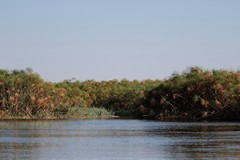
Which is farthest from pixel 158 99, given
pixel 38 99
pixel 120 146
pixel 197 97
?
pixel 120 146

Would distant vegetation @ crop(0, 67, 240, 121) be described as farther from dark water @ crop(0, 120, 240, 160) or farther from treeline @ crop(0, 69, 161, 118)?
dark water @ crop(0, 120, 240, 160)

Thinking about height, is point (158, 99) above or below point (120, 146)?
above

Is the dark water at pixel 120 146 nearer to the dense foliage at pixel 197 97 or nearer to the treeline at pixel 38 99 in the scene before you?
the dense foliage at pixel 197 97

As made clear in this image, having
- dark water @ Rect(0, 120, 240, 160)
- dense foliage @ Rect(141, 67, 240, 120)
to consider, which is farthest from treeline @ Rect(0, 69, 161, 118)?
dark water @ Rect(0, 120, 240, 160)

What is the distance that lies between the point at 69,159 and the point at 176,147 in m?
8.77

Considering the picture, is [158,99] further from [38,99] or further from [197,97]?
[38,99]

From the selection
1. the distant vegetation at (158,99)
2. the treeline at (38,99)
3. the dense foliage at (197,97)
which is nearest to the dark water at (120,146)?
the dense foliage at (197,97)

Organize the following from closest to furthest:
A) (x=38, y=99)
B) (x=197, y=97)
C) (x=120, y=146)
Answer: (x=120, y=146)
(x=197, y=97)
(x=38, y=99)

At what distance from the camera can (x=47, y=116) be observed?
8425 centimetres

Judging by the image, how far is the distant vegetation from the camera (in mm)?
79500

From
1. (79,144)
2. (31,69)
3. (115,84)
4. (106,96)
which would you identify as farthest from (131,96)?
(79,144)

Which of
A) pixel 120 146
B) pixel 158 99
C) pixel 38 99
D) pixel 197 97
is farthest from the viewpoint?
pixel 158 99

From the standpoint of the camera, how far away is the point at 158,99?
3489 inches

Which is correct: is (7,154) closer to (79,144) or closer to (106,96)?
(79,144)
